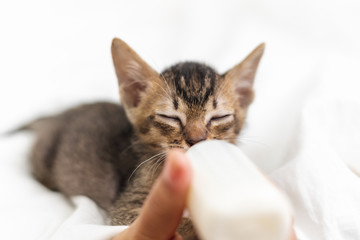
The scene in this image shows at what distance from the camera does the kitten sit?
3.76 ft

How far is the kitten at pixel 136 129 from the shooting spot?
1146mm

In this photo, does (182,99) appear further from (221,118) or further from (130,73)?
(130,73)

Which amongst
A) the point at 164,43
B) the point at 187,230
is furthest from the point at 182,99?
the point at 164,43

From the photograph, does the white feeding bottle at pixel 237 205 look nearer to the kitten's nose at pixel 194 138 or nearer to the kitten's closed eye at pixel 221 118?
the kitten's nose at pixel 194 138

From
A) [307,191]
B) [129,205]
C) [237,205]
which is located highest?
[237,205]

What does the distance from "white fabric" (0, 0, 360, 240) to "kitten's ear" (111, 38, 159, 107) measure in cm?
45

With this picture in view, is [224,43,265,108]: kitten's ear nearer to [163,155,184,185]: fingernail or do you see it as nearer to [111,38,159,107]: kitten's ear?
[111,38,159,107]: kitten's ear

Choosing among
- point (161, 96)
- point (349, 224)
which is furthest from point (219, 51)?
point (349, 224)

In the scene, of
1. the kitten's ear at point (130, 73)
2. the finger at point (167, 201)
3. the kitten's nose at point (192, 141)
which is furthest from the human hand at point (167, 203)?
the kitten's ear at point (130, 73)

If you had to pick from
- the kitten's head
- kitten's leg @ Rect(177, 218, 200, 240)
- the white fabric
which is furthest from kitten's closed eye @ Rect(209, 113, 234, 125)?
kitten's leg @ Rect(177, 218, 200, 240)

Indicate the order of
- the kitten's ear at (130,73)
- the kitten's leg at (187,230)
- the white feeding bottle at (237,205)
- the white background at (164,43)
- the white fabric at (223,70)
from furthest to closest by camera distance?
the white background at (164,43), the kitten's ear at (130,73), the white fabric at (223,70), the kitten's leg at (187,230), the white feeding bottle at (237,205)

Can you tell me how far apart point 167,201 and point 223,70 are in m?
1.40

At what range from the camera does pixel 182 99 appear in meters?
1.15

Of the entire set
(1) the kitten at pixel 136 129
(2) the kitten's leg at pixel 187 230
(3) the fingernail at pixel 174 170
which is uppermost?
(3) the fingernail at pixel 174 170
